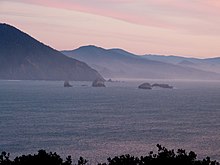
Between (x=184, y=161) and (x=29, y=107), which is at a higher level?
(x=29, y=107)

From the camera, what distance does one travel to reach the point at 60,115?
119 m

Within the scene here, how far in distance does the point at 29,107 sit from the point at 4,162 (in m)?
110

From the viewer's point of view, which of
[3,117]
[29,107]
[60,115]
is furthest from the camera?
[29,107]

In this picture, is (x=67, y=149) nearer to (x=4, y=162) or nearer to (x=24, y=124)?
(x=24, y=124)

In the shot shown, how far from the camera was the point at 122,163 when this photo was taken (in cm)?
2820

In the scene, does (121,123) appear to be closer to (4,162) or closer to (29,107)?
(29,107)

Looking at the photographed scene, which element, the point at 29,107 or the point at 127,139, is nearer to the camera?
the point at 127,139

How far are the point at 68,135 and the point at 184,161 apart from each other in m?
58.7

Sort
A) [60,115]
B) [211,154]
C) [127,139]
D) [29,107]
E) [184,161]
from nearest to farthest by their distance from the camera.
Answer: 1. [184,161]
2. [211,154]
3. [127,139]
4. [60,115]
5. [29,107]

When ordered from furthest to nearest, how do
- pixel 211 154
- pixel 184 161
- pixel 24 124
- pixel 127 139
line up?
pixel 24 124 < pixel 127 139 < pixel 211 154 < pixel 184 161

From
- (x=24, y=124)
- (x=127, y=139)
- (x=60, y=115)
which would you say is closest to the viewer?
(x=127, y=139)

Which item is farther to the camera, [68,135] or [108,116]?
[108,116]

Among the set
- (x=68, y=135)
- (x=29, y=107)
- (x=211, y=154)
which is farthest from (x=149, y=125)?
(x=29, y=107)

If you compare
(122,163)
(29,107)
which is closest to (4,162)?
(122,163)
